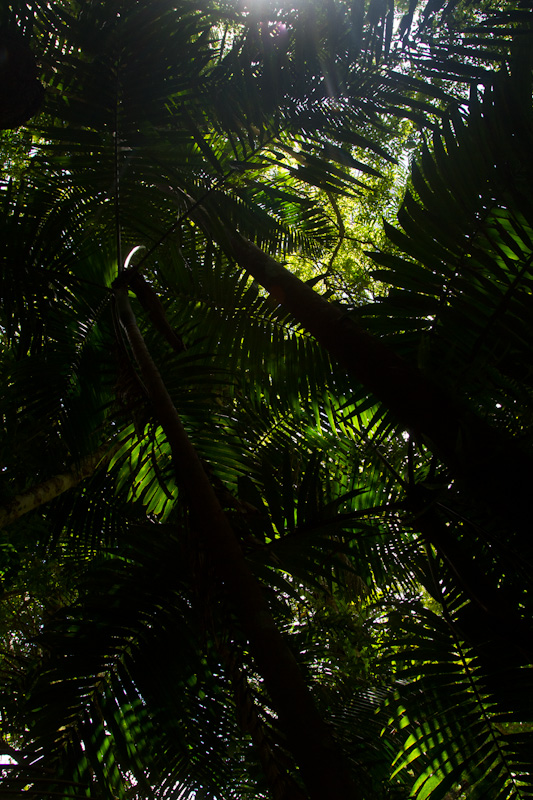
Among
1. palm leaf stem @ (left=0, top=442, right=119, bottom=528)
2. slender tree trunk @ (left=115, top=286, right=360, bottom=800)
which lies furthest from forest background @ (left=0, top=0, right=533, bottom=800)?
palm leaf stem @ (left=0, top=442, right=119, bottom=528)

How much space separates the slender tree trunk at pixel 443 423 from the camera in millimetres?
956

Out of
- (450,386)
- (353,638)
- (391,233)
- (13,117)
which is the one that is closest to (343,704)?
(353,638)

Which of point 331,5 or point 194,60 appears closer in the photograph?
point 331,5

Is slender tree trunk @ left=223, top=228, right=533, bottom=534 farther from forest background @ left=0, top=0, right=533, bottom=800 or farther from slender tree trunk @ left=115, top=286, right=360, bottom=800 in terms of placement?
slender tree trunk @ left=115, top=286, right=360, bottom=800

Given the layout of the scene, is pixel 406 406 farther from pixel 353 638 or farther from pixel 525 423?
pixel 353 638

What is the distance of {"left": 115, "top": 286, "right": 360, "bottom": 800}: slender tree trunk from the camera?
55 centimetres

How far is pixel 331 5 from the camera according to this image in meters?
1.36

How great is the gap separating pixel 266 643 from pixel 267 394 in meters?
1.44

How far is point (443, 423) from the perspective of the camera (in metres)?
1.05

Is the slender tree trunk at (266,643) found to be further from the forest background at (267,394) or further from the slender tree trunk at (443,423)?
the slender tree trunk at (443,423)

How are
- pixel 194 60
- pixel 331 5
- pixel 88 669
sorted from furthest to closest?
pixel 194 60 → pixel 331 5 → pixel 88 669

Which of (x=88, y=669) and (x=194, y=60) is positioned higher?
(x=194, y=60)

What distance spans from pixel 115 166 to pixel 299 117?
61 cm

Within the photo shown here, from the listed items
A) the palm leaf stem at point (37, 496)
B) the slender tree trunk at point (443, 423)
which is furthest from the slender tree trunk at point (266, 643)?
the palm leaf stem at point (37, 496)
